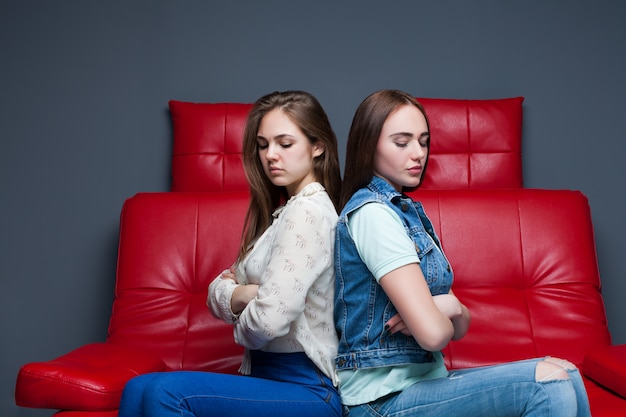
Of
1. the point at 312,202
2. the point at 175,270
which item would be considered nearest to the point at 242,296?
the point at 312,202

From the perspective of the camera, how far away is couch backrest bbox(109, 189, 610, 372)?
2.35 meters

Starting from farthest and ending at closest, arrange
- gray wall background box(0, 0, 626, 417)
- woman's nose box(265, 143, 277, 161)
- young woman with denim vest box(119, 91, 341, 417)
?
gray wall background box(0, 0, 626, 417) < woman's nose box(265, 143, 277, 161) < young woman with denim vest box(119, 91, 341, 417)

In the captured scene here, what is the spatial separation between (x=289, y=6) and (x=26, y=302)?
5.65 feet

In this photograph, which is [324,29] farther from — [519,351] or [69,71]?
[519,351]

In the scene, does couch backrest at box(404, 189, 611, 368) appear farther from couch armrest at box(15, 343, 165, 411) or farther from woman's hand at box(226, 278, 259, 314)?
couch armrest at box(15, 343, 165, 411)

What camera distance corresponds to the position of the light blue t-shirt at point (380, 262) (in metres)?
1.48

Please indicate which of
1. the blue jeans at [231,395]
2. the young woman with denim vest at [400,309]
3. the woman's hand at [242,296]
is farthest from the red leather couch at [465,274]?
the young woman with denim vest at [400,309]

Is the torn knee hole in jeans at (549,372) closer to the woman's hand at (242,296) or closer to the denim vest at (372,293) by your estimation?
the denim vest at (372,293)

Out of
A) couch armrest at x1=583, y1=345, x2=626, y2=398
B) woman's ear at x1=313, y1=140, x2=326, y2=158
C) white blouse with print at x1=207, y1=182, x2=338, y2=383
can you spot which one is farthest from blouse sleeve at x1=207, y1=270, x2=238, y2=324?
couch armrest at x1=583, y1=345, x2=626, y2=398

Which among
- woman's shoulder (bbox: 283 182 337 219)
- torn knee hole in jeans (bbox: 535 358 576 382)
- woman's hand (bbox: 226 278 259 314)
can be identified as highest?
woman's shoulder (bbox: 283 182 337 219)

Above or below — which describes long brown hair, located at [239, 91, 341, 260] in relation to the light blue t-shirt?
above

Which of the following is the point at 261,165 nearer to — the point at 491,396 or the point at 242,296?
the point at 242,296

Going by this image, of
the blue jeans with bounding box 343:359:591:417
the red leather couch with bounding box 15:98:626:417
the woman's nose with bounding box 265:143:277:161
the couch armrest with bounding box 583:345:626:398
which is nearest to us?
the blue jeans with bounding box 343:359:591:417

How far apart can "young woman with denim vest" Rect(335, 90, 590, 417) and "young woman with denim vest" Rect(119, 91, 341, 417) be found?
0.19 ft
